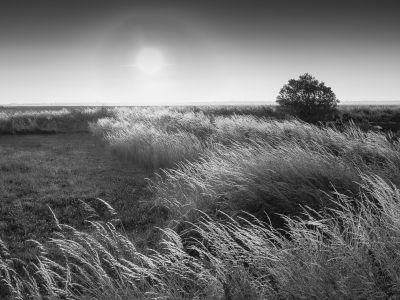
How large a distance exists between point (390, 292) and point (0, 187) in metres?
8.40

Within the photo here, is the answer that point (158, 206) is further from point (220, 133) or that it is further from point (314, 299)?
point (220, 133)

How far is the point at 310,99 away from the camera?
24.5 metres

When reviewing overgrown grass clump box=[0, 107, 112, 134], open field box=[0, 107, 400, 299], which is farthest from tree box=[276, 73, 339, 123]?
overgrown grass clump box=[0, 107, 112, 134]

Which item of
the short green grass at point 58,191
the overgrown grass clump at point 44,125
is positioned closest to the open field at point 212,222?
the short green grass at point 58,191

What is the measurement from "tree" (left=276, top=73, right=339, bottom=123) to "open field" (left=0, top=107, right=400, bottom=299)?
44.9 feet

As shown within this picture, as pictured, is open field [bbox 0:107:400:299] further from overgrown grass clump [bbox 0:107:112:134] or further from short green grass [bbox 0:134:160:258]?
overgrown grass clump [bbox 0:107:112:134]

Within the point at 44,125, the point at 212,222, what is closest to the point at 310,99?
the point at 44,125

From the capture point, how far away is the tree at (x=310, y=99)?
24.4 metres

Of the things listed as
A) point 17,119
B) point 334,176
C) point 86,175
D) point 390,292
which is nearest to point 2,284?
point 390,292

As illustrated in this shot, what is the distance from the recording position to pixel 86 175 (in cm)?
1009

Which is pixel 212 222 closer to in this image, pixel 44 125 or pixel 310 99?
pixel 310 99

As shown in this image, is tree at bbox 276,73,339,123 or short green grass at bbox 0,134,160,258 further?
tree at bbox 276,73,339,123

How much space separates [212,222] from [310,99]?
21962 millimetres

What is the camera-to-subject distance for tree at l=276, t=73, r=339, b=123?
960 inches
